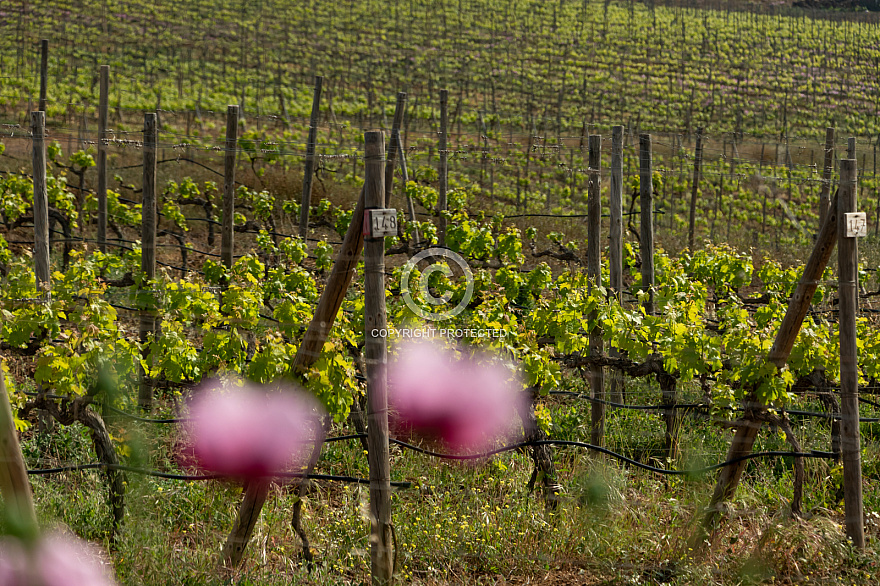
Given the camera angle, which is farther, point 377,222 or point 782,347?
point 782,347

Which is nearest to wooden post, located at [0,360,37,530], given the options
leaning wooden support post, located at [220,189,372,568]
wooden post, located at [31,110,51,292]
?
leaning wooden support post, located at [220,189,372,568]

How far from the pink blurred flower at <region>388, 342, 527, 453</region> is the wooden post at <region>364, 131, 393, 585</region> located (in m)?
1.17

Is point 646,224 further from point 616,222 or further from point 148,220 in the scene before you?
point 148,220

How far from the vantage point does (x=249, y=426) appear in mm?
3873

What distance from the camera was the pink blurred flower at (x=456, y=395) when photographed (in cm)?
447

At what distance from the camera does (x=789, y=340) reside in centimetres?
384

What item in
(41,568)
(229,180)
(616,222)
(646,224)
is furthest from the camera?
(229,180)

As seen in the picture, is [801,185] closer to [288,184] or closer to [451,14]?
[288,184]

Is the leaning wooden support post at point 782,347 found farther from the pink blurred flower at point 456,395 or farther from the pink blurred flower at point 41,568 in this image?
the pink blurred flower at point 41,568

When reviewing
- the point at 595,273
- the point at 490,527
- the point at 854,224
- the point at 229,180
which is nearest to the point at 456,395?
the point at 490,527

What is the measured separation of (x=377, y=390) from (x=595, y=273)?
2556 mm

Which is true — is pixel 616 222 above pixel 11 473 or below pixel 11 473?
above

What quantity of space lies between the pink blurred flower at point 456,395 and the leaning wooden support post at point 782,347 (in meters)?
1.15

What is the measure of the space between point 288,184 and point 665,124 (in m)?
15.1
